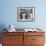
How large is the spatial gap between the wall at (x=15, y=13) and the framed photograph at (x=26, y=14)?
0.32ft

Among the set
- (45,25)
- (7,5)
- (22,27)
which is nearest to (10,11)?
(7,5)

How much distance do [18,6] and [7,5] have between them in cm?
36

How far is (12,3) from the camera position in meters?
4.29

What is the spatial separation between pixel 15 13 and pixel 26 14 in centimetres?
36

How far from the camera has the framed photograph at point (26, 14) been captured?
430 cm

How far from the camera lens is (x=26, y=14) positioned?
170 inches

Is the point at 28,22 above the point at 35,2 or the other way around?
the other way around

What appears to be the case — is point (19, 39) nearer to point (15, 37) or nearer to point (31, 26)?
point (15, 37)

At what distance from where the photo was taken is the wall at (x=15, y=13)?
429 centimetres

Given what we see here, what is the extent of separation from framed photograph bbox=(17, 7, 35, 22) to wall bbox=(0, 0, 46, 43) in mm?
98

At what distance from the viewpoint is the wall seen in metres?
4.29

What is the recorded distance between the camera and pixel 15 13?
4312 mm

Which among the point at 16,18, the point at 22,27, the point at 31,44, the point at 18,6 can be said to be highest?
the point at 18,6

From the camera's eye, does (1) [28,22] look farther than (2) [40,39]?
Yes
